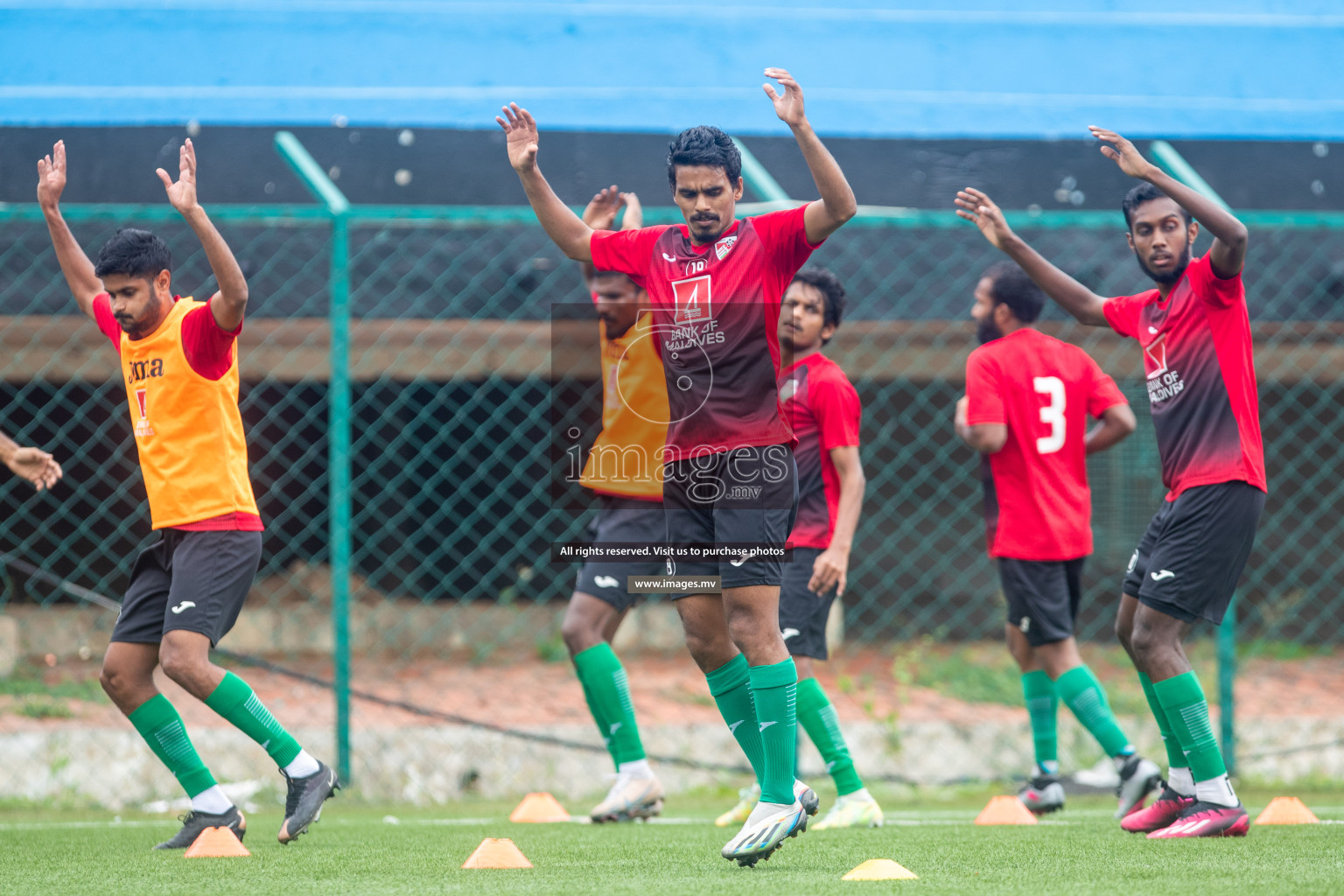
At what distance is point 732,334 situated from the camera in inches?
132

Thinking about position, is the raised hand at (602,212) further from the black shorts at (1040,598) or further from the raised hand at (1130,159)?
the black shorts at (1040,598)

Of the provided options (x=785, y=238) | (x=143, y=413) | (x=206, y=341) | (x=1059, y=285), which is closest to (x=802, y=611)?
(x=1059, y=285)

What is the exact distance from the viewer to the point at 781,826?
3139 mm

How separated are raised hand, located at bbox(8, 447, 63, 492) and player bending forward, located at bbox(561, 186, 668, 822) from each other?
1775 millimetres

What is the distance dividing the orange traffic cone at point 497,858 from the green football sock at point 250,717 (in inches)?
30.3

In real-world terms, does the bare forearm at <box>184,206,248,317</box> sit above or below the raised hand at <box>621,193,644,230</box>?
below

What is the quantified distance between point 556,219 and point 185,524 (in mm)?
1442

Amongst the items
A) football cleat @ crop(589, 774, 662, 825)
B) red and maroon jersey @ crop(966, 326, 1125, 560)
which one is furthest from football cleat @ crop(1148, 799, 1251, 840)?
football cleat @ crop(589, 774, 662, 825)

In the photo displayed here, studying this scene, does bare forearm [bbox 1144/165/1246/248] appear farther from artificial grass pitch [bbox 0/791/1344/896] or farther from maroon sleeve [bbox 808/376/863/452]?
artificial grass pitch [bbox 0/791/1344/896]

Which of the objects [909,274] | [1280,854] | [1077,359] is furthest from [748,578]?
[909,274]

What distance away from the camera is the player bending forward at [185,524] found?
12.6 feet

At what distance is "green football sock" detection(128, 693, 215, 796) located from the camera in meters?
3.91

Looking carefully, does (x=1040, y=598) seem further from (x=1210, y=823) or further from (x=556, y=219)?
(x=556, y=219)

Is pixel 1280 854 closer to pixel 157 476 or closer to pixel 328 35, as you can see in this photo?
pixel 157 476
